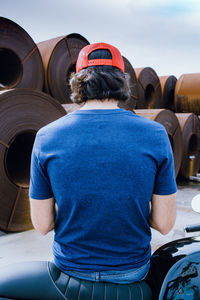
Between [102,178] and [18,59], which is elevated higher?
[18,59]

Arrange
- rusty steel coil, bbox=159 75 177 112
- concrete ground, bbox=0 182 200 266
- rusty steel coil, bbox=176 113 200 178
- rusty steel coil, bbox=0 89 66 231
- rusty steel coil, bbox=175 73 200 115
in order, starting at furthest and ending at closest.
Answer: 1. rusty steel coil, bbox=159 75 177 112
2. rusty steel coil, bbox=175 73 200 115
3. rusty steel coil, bbox=176 113 200 178
4. rusty steel coil, bbox=0 89 66 231
5. concrete ground, bbox=0 182 200 266

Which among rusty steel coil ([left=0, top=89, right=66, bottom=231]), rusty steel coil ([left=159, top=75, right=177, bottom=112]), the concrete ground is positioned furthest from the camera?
rusty steel coil ([left=159, top=75, right=177, bottom=112])

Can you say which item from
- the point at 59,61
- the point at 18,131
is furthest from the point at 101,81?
the point at 59,61

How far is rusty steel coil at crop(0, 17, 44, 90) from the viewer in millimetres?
3242

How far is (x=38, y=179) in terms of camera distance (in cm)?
94

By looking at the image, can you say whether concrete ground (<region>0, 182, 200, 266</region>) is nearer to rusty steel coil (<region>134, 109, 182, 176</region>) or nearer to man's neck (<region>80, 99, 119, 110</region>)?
rusty steel coil (<region>134, 109, 182, 176</region>)

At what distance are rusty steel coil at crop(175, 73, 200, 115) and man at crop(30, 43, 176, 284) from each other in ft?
17.6

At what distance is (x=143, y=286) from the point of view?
0.91 meters

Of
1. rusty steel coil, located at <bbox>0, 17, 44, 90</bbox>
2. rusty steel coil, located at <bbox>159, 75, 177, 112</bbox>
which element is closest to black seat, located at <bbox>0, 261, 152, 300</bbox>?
rusty steel coil, located at <bbox>0, 17, 44, 90</bbox>

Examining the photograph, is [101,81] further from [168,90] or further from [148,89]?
[168,90]

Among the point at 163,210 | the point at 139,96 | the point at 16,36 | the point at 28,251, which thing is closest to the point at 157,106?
the point at 139,96

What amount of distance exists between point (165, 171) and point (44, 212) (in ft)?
1.38

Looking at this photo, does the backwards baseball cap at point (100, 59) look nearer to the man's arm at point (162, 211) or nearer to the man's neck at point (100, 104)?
the man's neck at point (100, 104)

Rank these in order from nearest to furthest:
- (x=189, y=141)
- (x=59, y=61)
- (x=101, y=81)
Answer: (x=101, y=81)
(x=59, y=61)
(x=189, y=141)
